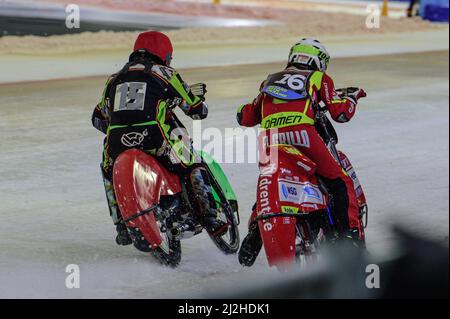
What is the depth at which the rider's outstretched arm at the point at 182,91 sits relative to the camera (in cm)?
588

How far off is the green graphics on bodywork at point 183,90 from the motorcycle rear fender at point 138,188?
510mm

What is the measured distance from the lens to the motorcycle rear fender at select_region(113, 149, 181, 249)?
5.55m

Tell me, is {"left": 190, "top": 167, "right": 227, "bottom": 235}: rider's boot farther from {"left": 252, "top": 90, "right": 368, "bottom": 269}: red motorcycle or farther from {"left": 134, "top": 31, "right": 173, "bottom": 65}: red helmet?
{"left": 134, "top": 31, "right": 173, "bottom": 65}: red helmet

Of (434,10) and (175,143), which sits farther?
(434,10)

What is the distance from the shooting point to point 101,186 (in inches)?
343

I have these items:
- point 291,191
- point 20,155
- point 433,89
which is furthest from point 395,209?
point 433,89

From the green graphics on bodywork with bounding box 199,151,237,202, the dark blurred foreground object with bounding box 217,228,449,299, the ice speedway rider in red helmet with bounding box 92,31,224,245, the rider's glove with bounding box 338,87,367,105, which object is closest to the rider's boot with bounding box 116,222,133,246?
the ice speedway rider in red helmet with bounding box 92,31,224,245

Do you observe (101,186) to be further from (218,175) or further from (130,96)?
(130,96)

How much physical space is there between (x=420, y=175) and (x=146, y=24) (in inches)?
547

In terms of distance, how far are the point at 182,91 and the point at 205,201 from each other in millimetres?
704

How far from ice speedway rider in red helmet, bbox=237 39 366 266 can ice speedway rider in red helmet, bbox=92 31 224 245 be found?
0.41 meters

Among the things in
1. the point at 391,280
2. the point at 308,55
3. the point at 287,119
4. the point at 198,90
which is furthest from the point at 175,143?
the point at 391,280

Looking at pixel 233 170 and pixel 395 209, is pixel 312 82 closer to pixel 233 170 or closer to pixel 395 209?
pixel 395 209

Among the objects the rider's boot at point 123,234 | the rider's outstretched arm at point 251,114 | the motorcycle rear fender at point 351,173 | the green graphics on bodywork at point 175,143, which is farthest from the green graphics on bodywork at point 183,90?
the motorcycle rear fender at point 351,173
